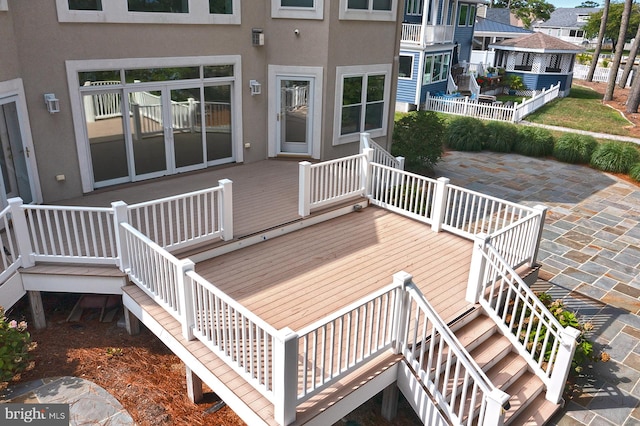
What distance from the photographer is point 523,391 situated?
582 cm

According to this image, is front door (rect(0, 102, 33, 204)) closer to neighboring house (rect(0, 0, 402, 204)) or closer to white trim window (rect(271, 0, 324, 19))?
neighboring house (rect(0, 0, 402, 204))

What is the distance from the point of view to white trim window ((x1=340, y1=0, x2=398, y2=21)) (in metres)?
10.9

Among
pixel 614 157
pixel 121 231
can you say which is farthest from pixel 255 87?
pixel 614 157

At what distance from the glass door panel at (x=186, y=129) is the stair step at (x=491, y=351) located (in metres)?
7.22

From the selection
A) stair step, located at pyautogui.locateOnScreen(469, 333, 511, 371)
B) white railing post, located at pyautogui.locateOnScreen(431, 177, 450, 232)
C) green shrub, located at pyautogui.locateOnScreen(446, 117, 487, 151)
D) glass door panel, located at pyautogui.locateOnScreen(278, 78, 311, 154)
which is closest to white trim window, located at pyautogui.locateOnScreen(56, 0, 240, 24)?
glass door panel, located at pyautogui.locateOnScreen(278, 78, 311, 154)

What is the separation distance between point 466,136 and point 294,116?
8.36 meters

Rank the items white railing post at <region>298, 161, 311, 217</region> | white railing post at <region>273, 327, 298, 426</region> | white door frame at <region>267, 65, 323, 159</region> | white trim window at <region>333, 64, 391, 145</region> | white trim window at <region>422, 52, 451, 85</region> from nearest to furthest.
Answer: white railing post at <region>273, 327, 298, 426</region>
white railing post at <region>298, 161, 311, 217</region>
white door frame at <region>267, 65, 323, 159</region>
white trim window at <region>333, 64, 391, 145</region>
white trim window at <region>422, 52, 451, 85</region>

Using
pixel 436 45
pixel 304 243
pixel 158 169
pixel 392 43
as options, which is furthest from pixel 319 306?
pixel 436 45

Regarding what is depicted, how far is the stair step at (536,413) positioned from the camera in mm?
5539

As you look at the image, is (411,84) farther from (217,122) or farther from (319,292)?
(319,292)

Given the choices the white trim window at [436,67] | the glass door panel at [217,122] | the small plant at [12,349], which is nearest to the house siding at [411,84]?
the white trim window at [436,67]

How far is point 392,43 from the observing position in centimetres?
1229

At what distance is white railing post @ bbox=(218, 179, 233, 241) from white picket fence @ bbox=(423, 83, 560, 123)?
1775cm

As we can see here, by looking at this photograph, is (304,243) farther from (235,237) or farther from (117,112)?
(117,112)
